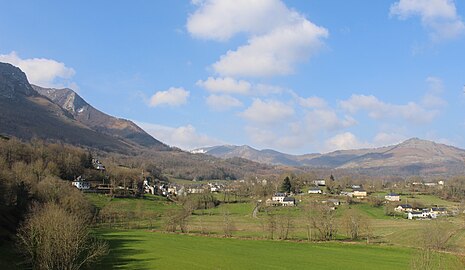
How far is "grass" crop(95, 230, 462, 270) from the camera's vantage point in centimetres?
5659

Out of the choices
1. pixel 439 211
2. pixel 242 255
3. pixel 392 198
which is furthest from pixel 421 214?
pixel 242 255

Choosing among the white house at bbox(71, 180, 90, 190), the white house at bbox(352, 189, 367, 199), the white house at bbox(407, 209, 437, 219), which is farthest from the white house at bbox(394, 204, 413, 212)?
the white house at bbox(71, 180, 90, 190)

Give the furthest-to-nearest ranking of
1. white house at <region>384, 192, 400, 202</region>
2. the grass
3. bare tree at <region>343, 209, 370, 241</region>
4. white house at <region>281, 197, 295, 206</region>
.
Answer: white house at <region>384, 192, 400, 202</region> < white house at <region>281, 197, 295, 206</region> < bare tree at <region>343, 209, 370, 241</region> < the grass

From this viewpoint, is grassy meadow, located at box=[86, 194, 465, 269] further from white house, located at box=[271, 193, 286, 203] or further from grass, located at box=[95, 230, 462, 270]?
white house, located at box=[271, 193, 286, 203]

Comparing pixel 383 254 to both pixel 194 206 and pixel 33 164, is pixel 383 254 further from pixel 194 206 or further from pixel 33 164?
pixel 33 164

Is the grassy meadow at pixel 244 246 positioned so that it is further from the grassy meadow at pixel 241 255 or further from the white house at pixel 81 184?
the white house at pixel 81 184

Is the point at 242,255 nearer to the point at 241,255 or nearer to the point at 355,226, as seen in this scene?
the point at 241,255

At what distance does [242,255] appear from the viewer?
2598 inches

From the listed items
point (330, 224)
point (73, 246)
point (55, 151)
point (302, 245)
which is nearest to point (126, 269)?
point (73, 246)

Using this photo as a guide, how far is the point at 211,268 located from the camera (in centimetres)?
5419

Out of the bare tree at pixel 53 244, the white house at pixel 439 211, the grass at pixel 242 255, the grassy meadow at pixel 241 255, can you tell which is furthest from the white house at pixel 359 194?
the bare tree at pixel 53 244

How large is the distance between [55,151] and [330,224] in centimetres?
12936

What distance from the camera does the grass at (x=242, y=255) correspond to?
56594 millimetres

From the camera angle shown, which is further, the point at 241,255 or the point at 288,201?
the point at 288,201
